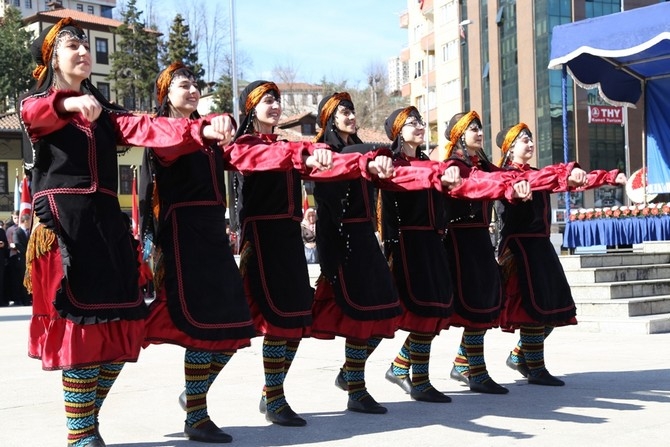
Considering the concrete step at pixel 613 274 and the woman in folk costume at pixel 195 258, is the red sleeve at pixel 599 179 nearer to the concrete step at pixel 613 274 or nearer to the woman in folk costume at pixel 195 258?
the woman in folk costume at pixel 195 258

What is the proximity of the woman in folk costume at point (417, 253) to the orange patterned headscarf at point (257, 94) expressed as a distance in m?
0.99

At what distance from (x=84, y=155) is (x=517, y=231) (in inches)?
145

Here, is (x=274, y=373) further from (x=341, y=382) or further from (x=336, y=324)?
(x=341, y=382)

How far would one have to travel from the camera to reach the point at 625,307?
36.6 ft

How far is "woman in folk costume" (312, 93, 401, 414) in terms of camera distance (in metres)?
6.08

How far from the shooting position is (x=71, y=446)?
15.8ft

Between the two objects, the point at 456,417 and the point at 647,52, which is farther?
the point at 647,52

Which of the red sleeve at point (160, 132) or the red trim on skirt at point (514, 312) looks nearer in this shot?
the red sleeve at point (160, 132)

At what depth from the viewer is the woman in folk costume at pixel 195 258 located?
201 inches

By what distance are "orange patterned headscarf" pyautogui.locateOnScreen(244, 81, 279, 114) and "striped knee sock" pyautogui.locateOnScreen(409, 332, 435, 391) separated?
1.88m

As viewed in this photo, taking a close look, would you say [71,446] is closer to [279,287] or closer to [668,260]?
[279,287]

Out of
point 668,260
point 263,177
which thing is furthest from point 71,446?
point 668,260

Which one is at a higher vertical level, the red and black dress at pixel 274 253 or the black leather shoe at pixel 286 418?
the red and black dress at pixel 274 253

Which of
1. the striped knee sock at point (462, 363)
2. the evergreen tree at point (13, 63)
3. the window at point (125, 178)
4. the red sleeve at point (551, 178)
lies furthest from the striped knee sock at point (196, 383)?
the evergreen tree at point (13, 63)
